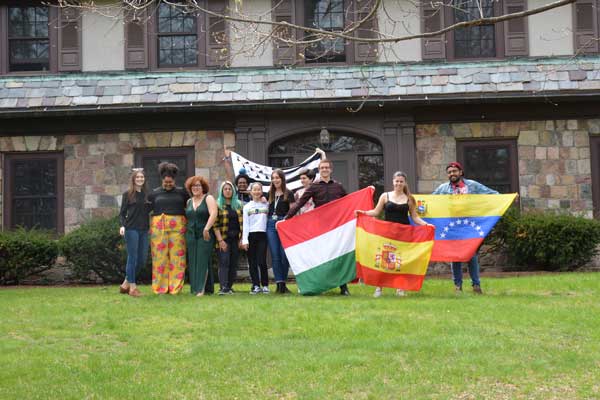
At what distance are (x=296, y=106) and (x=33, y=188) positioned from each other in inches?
219

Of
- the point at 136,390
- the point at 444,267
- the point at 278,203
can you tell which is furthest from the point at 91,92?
the point at 136,390

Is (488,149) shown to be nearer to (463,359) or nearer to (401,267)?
(401,267)

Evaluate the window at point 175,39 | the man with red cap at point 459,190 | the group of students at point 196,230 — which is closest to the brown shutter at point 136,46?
the window at point 175,39

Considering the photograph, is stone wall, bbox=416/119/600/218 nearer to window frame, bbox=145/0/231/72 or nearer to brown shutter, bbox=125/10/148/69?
window frame, bbox=145/0/231/72

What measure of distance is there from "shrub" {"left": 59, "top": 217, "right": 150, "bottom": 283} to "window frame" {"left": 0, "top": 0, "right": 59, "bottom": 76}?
3.78m

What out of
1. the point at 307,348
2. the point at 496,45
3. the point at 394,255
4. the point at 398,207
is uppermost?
the point at 496,45

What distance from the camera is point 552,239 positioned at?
14492 mm

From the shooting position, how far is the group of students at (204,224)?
11109mm

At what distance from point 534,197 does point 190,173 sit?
6662 millimetres

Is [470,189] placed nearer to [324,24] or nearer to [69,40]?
[324,24]

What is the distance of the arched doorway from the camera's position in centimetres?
1614

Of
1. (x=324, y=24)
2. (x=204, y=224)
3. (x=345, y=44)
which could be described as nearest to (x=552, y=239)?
(x=345, y=44)

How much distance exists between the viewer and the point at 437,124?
15922 mm

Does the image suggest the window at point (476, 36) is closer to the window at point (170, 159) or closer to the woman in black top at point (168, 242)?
the window at point (170, 159)
